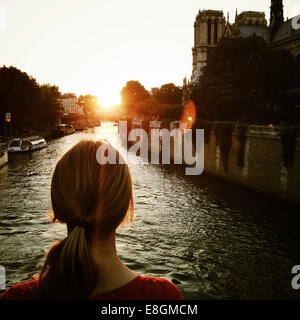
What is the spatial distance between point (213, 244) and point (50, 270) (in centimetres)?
1155

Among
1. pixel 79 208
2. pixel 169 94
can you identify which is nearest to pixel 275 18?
pixel 169 94

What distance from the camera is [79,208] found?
61.3 inches

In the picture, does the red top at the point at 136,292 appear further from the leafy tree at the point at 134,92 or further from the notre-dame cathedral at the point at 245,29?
the leafy tree at the point at 134,92

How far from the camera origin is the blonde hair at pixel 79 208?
152cm

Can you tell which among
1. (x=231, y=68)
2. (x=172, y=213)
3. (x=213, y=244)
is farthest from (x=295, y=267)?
(x=231, y=68)

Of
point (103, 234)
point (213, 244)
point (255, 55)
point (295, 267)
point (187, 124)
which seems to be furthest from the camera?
point (255, 55)

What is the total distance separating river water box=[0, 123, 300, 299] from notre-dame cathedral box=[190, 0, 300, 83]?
87.2ft

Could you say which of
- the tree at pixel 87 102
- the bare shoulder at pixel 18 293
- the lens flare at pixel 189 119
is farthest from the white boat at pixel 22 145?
the tree at pixel 87 102

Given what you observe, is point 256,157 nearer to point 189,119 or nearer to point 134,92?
point 189,119

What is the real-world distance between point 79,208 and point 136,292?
0.43 m

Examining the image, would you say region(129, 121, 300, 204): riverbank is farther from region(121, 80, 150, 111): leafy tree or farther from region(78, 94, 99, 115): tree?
region(78, 94, 99, 115): tree

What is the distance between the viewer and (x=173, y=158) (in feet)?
118
